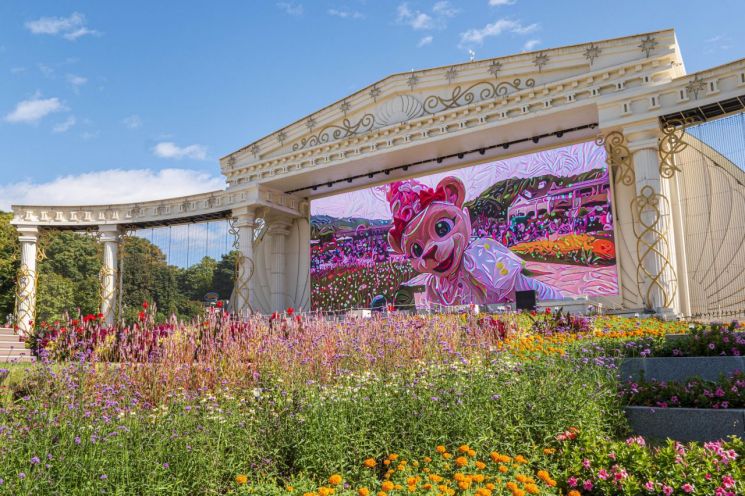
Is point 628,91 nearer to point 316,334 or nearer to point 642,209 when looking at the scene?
point 642,209

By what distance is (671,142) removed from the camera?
13680 millimetres

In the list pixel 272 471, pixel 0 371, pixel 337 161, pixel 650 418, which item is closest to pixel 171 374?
pixel 0 371

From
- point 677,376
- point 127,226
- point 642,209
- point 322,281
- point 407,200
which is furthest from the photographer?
point 127,226

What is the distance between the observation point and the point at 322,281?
20.7m

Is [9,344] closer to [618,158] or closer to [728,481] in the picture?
[728,481]

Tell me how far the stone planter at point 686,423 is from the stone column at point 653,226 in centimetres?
856

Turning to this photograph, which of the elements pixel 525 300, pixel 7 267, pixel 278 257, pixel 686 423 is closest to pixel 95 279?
pixel 7 267

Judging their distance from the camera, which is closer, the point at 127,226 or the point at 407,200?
the point at 407,200

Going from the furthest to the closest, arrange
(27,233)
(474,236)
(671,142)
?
1. (27,233)
2. (474,236)
3. (671,142)

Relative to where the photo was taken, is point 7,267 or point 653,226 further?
point 7,267

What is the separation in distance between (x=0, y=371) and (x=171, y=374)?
1584 mm

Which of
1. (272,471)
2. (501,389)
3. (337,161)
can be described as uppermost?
(337,161)

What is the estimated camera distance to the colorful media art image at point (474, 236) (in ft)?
48.8

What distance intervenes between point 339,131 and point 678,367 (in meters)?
15.0
